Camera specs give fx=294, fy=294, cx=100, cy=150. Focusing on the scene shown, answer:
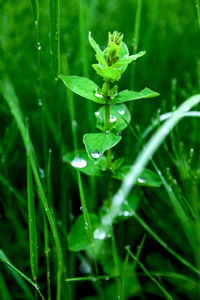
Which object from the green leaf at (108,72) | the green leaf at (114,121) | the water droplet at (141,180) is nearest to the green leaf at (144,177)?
the water droplet at (141,180)

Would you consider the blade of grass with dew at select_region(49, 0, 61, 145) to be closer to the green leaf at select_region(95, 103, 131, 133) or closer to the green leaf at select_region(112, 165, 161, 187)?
the green leaf at select_region(95, 103, 131, 133)

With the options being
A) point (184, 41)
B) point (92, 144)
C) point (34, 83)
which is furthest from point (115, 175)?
point (184, 41)

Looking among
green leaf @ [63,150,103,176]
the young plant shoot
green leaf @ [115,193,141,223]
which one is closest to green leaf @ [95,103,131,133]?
the young plant shoot

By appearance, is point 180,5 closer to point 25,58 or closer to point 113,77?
point 25,58

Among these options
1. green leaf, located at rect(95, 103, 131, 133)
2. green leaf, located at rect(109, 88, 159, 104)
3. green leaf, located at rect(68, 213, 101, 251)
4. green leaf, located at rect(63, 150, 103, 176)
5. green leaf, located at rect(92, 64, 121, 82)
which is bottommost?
green leaf, located at rect(68, 213, 101, 251)

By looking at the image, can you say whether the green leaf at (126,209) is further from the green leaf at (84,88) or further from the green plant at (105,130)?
the green leaf at (84,88)

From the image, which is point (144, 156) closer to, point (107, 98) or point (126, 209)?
point (107, 98)
